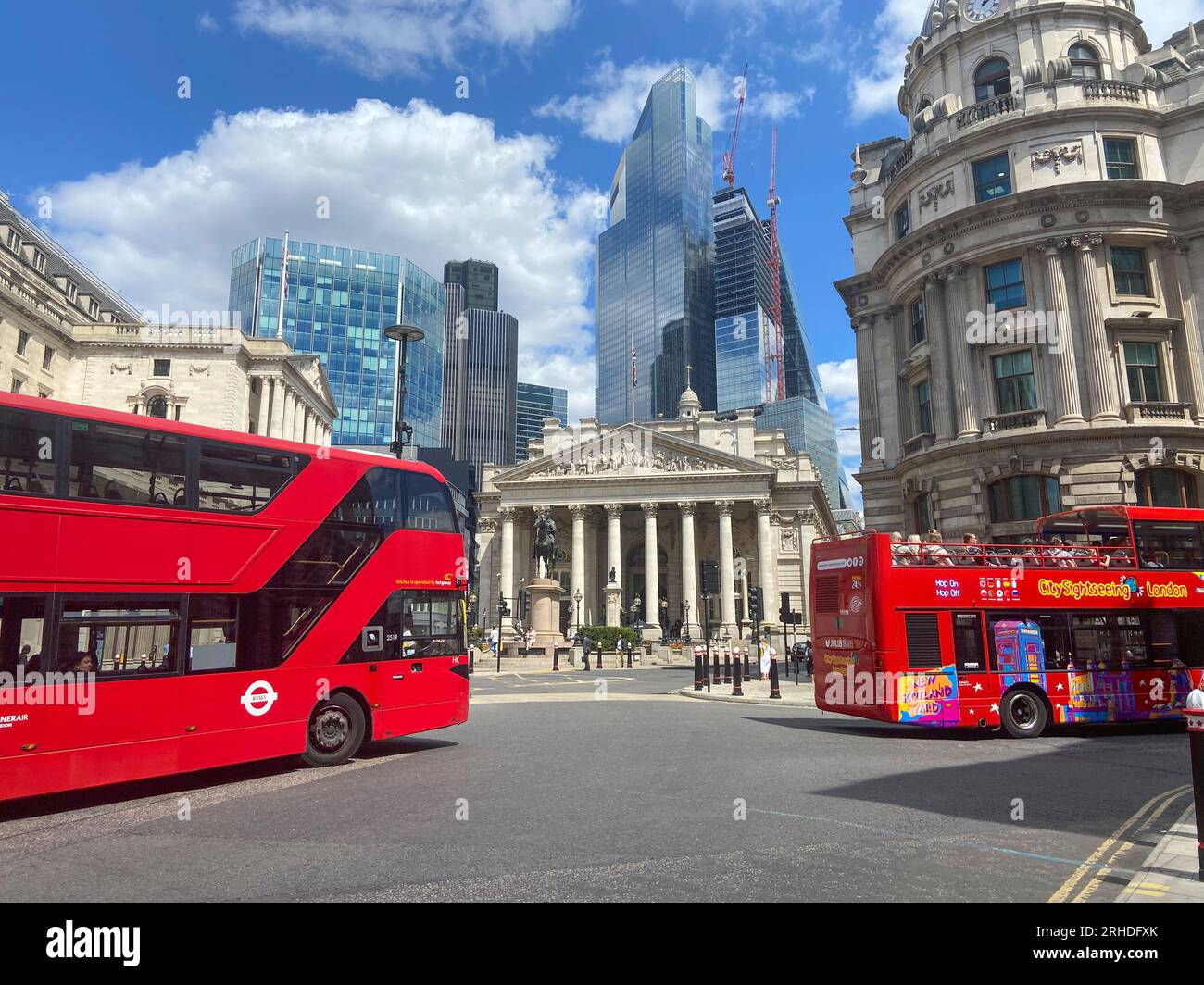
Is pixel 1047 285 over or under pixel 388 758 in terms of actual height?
over

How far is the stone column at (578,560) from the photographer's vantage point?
6644 centimetres

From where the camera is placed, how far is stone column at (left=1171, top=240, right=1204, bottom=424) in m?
25.0

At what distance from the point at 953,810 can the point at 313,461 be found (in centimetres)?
895

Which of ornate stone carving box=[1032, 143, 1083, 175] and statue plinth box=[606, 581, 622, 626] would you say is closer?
ornate stone carving box=[1032, 143, 1083, 175]

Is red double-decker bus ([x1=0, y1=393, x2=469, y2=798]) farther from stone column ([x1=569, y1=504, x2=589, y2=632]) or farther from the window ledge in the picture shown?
stone column ([x1=569, y1=504, x2=589, y2=632])

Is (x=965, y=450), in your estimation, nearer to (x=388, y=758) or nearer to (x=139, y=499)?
(x=388, y=758)

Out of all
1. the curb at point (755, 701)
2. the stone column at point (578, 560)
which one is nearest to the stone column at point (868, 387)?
the curb at point (755, 701)

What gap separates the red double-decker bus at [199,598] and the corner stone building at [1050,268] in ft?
70.2

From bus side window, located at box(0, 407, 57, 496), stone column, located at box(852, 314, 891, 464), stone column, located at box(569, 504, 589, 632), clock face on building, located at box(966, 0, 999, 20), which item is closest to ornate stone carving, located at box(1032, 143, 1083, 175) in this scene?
clock face on building, located at box(966, 0, 999, 20)

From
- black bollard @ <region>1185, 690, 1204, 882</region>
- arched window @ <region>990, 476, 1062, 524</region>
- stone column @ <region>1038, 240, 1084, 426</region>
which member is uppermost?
stone column @ <region>1038, 240, 1084, 426</region>

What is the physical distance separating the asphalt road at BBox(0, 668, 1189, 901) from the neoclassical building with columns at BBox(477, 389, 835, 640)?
4929cm

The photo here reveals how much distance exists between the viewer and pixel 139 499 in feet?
30.0
